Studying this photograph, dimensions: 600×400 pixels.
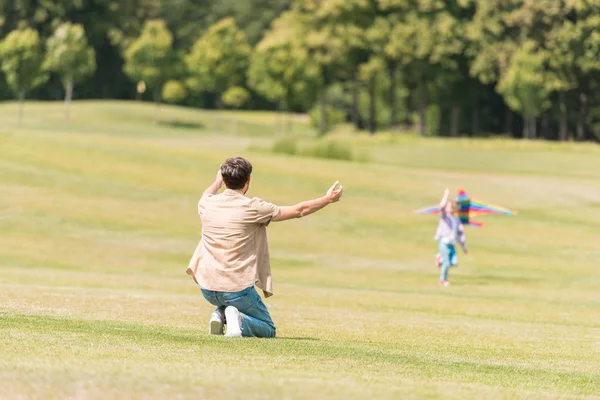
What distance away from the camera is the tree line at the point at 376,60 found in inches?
3472

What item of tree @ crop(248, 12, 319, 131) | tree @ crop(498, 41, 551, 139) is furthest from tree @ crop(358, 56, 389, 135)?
tree @ crop(498, 41, 551, 139)

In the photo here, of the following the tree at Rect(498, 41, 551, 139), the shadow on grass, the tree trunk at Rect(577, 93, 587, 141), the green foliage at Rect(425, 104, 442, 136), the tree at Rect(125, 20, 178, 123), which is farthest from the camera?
the tree at Rect(125, 20, 178, 123)

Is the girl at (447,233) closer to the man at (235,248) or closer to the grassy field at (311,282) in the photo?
the grassy field at (311,282)

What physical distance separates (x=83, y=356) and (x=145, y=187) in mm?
35385

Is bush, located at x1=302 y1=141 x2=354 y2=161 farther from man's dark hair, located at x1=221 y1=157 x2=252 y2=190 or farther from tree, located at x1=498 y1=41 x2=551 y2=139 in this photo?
man's dark hair, located at x1=221 y1=157 x2=252 y2=190

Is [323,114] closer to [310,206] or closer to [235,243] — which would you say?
[235,243]

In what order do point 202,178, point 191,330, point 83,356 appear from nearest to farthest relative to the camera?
point 83,356, point 191,330, point 202,178

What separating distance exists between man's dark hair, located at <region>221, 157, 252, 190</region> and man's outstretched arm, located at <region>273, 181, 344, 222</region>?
1.63ft

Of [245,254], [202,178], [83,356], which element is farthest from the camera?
[202,178]

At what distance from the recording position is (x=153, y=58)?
108 m

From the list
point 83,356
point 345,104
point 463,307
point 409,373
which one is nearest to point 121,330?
point 83,356

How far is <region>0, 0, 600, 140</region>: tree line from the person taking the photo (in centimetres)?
8819

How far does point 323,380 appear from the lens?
8.71 m

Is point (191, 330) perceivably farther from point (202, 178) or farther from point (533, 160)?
point (533, 160)
